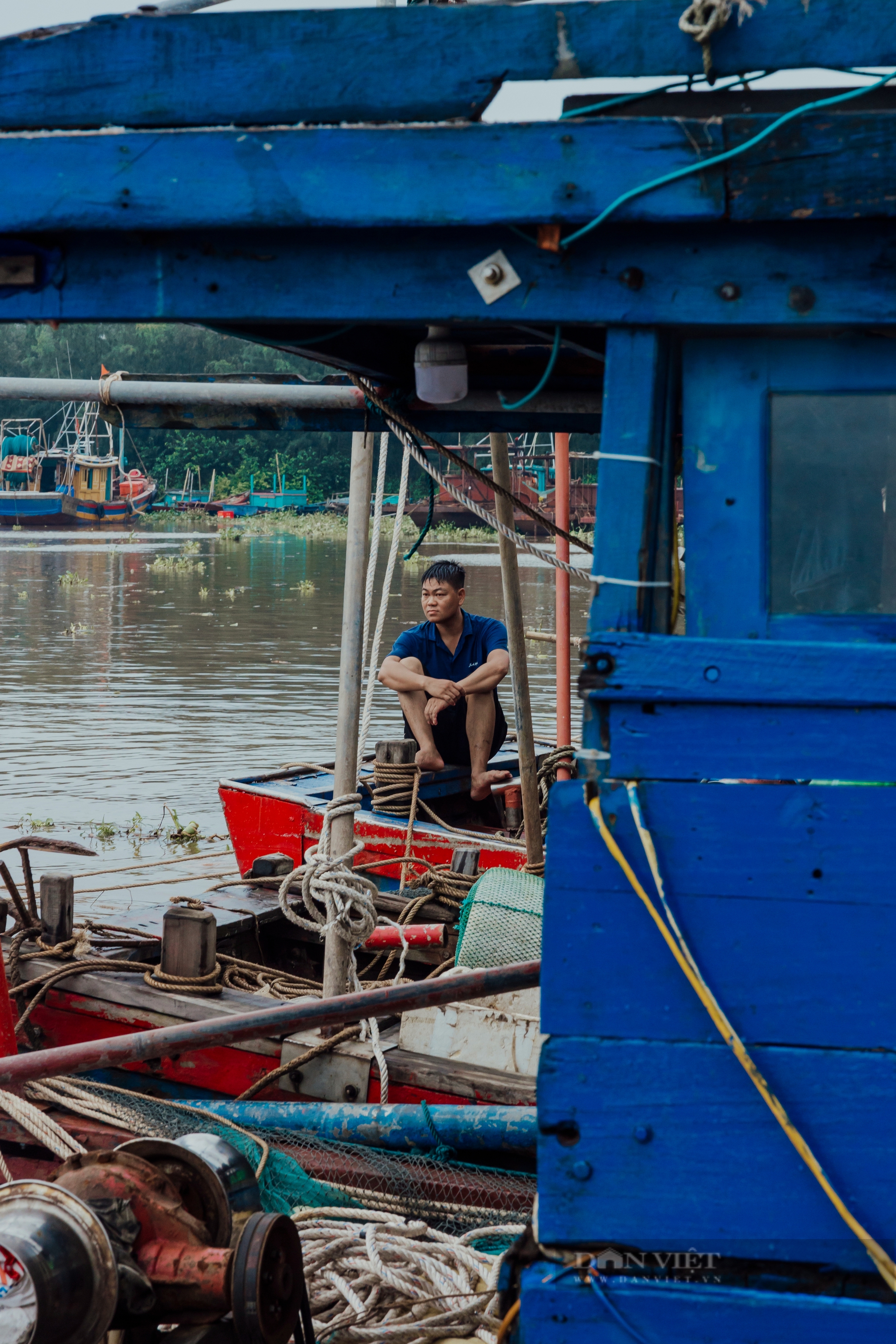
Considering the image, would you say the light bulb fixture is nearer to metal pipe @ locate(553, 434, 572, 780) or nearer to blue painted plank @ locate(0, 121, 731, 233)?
blue painted plank @ locate(0, 121, 731, 233)

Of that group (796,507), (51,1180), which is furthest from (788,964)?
(51,1180)

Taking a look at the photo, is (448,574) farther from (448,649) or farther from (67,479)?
(67,479)

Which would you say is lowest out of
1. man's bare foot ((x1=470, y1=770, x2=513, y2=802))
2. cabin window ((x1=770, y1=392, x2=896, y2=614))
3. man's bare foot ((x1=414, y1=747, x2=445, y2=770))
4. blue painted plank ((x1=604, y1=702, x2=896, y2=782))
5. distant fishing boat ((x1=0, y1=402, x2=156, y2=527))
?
man's bare foot ((x1=470, y1=770, x2=513, y2=802))

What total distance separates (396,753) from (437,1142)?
2.91m

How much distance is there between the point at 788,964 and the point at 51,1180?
1.54 m

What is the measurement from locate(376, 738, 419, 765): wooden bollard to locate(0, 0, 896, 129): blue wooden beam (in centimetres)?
457

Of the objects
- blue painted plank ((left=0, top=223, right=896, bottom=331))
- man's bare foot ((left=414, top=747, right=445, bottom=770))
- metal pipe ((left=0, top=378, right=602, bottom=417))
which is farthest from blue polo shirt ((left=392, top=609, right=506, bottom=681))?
blue painted plank ((left=0, top=223, right=896, bottom=331))

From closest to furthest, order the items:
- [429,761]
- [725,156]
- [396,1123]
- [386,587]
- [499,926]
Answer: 1. [725,156]
2. [396,1123]
3. [499,926]
4. [386,587]
5. [429,761]

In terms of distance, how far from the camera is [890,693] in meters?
1.93

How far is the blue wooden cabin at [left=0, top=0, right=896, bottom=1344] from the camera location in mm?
1951

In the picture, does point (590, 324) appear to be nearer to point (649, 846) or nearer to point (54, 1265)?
point (649, 846)

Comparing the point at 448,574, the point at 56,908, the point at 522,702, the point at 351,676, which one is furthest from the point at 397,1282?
the point at 448,574

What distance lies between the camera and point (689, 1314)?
1990 mm

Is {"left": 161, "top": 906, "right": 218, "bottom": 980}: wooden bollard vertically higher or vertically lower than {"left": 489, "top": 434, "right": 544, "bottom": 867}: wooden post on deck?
lower
